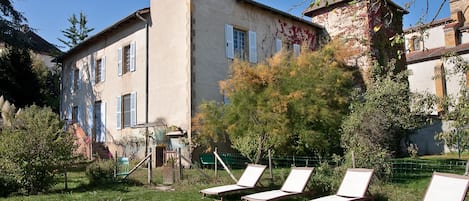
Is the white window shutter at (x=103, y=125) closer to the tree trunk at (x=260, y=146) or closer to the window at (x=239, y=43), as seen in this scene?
the window at (x=239, y=43)

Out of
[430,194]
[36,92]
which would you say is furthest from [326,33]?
[36,92]

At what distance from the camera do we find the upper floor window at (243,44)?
16923 millimetres

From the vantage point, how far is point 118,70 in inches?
768

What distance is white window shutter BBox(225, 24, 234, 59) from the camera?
1658cm

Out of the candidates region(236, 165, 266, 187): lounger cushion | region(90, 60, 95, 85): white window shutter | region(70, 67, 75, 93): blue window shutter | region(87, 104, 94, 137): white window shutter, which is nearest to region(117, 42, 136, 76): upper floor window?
region(90, 60, 95, 85): white window shutter

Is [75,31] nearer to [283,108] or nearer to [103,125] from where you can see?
[103,125]

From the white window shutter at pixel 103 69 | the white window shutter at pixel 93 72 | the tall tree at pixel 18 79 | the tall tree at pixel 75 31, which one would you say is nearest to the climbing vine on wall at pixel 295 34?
the white window shutter at pixel 103 69

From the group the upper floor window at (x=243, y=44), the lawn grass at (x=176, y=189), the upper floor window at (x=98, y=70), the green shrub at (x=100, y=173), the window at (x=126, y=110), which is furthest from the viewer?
the upper floor window at (x=98, y=70)

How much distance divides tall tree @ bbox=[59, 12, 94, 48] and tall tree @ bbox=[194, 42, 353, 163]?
32568mm

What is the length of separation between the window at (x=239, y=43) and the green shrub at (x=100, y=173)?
797 centimetres

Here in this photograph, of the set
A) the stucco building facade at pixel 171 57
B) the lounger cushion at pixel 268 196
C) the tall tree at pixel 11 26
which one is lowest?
the lounger cushion at pixel 268 196

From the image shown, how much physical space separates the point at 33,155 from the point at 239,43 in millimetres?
10020

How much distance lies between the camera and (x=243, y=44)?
1759 cm

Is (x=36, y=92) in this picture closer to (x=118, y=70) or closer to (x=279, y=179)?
(x=118, y=70)
